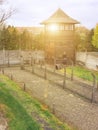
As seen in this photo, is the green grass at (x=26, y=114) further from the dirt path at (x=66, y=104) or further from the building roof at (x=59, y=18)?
the building roof at (x=59, y=18)

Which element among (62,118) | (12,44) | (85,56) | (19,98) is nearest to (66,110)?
(62,118)

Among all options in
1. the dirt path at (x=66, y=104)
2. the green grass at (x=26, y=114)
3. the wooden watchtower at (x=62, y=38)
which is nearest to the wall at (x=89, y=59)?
the wooden watchtower at (x=62, y=38)

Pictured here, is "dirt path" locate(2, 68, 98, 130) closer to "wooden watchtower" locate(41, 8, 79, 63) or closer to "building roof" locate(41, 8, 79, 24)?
"wooden watchtower" locate(41, 8, 79, 63)

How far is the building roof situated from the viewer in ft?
147

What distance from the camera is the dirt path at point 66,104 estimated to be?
16.9 meters

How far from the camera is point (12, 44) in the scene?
55.9 m

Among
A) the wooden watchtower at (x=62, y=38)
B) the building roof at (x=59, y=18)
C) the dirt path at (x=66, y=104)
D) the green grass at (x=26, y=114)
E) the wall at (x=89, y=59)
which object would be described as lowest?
the dirt path at (x=66, y=104)

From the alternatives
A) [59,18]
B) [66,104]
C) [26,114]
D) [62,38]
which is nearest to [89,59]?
[62,38]

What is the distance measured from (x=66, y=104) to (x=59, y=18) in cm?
2698

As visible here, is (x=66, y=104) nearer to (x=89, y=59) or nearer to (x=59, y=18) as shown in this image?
(x=89, y=59)

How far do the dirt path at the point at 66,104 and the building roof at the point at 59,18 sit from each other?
16.5 m

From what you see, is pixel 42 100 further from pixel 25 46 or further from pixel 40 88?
pixel 25 46

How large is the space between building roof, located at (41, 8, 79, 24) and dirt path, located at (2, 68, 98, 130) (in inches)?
648

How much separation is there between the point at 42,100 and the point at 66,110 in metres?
3.09
